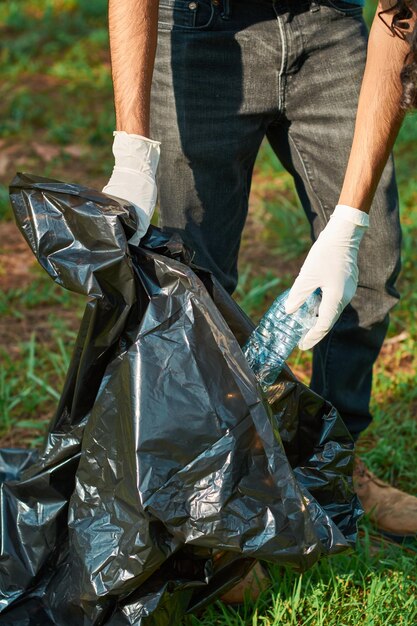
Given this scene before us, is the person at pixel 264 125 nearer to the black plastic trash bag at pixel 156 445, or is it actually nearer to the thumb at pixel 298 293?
the thumb at pixel 298 293

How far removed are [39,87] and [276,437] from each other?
4.90 metres

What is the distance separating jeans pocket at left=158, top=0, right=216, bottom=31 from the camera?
6.27 feet

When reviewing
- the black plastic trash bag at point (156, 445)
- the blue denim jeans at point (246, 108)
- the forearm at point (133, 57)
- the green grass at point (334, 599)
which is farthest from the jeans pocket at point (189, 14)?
the green grass at point (334, 599)

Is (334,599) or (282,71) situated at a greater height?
(282,71)

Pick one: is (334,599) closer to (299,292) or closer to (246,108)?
(299,292)

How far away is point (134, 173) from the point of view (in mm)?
1839

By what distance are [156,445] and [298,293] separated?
0.47 m

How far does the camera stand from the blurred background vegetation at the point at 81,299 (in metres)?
1.97

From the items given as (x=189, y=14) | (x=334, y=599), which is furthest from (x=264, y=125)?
(x=334, y=599)

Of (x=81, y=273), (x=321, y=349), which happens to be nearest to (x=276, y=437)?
(x=81, y=273)

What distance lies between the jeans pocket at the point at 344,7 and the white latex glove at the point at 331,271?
0.52m

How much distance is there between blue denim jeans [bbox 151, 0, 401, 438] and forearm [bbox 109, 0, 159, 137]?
0.14 meters

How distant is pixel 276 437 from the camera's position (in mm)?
1627

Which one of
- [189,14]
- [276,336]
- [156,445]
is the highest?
[189,14]
